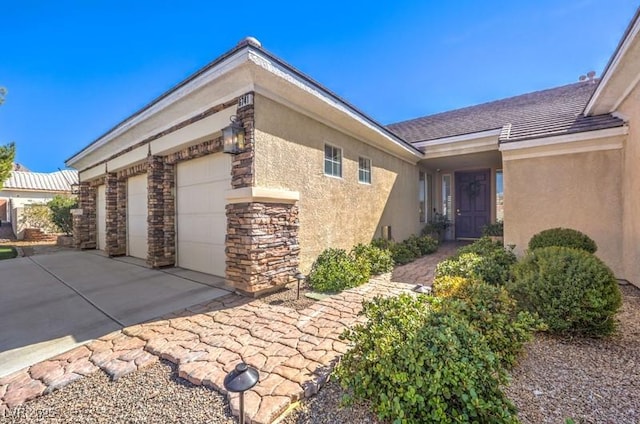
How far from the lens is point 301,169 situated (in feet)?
18.5

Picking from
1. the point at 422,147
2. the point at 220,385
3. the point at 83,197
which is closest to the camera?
the point at 220,385

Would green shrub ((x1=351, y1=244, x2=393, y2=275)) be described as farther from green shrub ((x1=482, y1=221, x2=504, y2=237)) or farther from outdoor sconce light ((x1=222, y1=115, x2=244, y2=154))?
green shrub ((x1=482, y1=221, x2=504, y2=237))

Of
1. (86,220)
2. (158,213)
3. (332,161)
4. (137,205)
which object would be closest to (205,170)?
(158,213)

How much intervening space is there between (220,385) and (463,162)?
10.9m

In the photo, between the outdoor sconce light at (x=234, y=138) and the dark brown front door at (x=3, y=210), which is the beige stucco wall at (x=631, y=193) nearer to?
the outdoor sconce light at (x=234, y=138)

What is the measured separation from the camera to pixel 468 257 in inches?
226

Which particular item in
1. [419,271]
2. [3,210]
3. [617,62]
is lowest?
[419,271]

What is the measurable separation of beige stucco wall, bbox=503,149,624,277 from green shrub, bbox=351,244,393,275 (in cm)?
300

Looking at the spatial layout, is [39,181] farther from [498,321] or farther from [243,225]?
[498,321]

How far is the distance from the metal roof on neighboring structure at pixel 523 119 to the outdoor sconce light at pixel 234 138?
20.4 feet

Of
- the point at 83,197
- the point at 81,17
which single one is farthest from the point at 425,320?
the point at 83,197

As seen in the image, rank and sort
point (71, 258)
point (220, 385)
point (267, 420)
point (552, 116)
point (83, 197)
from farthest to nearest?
point (83, 197) < point (71, 258) < point (552, 116) < point (220, 385) < point (267, 420)

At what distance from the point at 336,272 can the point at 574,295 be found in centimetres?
345

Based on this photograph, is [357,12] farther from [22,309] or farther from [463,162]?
[22,309]
